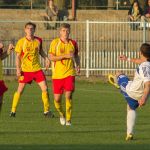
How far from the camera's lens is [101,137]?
55.0 ft

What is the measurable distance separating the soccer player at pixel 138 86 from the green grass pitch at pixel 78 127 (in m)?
0.42

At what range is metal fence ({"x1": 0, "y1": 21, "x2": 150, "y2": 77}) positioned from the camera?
36062 millimetres

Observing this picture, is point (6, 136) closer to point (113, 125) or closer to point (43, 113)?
point (113, 125)

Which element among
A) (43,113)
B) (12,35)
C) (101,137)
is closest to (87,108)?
(43,113)

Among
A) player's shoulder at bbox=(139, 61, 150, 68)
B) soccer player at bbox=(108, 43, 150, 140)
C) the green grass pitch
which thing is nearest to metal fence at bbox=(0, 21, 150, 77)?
the green grass pitch

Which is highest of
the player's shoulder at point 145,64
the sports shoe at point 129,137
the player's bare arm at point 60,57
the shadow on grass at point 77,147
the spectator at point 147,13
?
the spectator at point 147,13

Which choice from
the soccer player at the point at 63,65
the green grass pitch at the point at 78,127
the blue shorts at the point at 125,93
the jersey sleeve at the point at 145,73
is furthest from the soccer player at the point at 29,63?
the jersey sleeve at the point at 145,73

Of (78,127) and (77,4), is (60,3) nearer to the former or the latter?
(77,4)

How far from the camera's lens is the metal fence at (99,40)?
1420 inches

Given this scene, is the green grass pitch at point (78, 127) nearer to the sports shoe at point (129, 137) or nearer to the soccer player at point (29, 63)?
the sports shoe at point (129, 137)

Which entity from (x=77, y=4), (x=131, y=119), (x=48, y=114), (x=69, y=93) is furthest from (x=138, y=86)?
(x=77, y=4)

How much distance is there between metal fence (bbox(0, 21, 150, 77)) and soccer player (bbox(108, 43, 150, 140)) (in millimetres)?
19179

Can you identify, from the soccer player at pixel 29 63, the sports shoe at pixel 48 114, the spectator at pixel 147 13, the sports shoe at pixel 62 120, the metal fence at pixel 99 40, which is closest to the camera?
the sports shoe at pixel 62 120

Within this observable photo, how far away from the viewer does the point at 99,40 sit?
37250 millimetres
